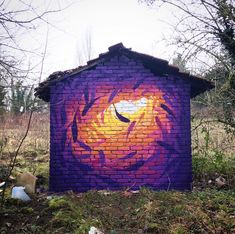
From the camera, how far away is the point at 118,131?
8.62 meters

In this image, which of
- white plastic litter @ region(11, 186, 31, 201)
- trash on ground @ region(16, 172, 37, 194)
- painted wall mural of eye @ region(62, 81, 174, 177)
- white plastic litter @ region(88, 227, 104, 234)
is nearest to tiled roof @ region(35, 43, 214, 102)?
painted wall mural of eye @ region(62, 81, 174, 177)

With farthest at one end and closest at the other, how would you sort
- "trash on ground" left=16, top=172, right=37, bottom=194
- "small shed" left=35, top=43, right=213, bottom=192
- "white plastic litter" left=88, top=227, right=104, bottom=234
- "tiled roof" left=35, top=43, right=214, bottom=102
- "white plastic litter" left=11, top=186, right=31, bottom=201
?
"small shed" left=35, top=43, right=213, bottom=192, "tiled roof" left=35, top=43, right=214, bottom=102, "trash on ground" left=16, top=172, right=37, bottom=194, "white plastic litter" left=11, top=186, right=31, bottom=201, "white plastic litter" left=88, top=227, right=104, bottom=234

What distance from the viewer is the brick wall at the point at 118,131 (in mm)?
8594

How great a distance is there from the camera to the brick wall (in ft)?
28.2

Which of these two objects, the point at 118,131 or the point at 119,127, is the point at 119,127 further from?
the point at 118,131

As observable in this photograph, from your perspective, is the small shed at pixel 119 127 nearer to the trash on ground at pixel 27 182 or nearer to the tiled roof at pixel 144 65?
the tiled roof at pixel 144 65

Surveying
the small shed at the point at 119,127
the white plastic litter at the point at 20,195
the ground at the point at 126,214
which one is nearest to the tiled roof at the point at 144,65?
the small shed at the point at 119,127

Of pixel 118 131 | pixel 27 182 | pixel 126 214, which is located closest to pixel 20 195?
pixel 27 182

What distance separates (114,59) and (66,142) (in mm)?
2727

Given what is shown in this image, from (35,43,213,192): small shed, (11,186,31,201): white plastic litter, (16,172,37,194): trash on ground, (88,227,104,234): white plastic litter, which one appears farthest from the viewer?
(35,43,213,192): small shed

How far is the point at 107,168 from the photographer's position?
8594mm

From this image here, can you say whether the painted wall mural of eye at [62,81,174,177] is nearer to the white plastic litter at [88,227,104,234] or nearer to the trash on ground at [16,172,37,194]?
the trash on ground at [16,172,37,194]

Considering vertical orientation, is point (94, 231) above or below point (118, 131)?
below

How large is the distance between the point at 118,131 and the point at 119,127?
0.12 metres
